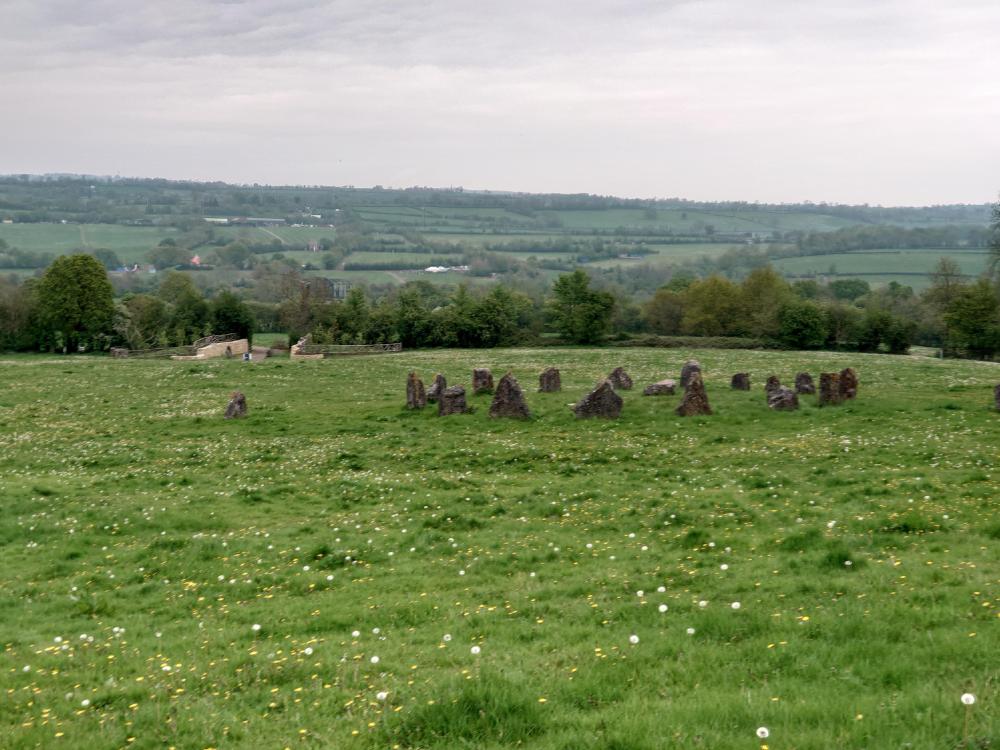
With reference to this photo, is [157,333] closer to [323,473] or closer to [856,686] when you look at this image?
[323,473]

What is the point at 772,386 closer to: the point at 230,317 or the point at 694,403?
the point at 694,403

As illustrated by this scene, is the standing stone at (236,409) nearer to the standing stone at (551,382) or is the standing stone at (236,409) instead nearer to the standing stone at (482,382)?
the standing stone at (482,382)

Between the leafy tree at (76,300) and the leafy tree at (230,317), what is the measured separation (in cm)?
947

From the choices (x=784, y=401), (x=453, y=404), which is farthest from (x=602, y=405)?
(x=784, y=401)

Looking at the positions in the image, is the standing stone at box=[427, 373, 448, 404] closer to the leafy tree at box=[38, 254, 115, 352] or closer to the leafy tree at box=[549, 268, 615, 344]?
the leafy tree at box=[549, 268, 615, 344]

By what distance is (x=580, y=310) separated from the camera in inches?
3145

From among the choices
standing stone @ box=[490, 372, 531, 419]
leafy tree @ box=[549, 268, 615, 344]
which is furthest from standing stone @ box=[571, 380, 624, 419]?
leafy tree @ box=[549, 268, 615, 344]

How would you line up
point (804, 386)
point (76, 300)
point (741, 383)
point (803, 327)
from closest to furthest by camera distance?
point (804, 386) → point (741, 383) → point (76, 300) → point (803, 327)

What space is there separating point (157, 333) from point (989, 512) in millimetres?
74106

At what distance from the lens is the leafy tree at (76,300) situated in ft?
236

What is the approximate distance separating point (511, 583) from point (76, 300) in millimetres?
69614

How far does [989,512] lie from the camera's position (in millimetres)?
15445

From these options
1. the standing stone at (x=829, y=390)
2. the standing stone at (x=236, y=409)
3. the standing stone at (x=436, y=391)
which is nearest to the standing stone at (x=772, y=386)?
the standing stone at (x=829, y=390)

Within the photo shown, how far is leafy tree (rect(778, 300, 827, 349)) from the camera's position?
74.5 m
